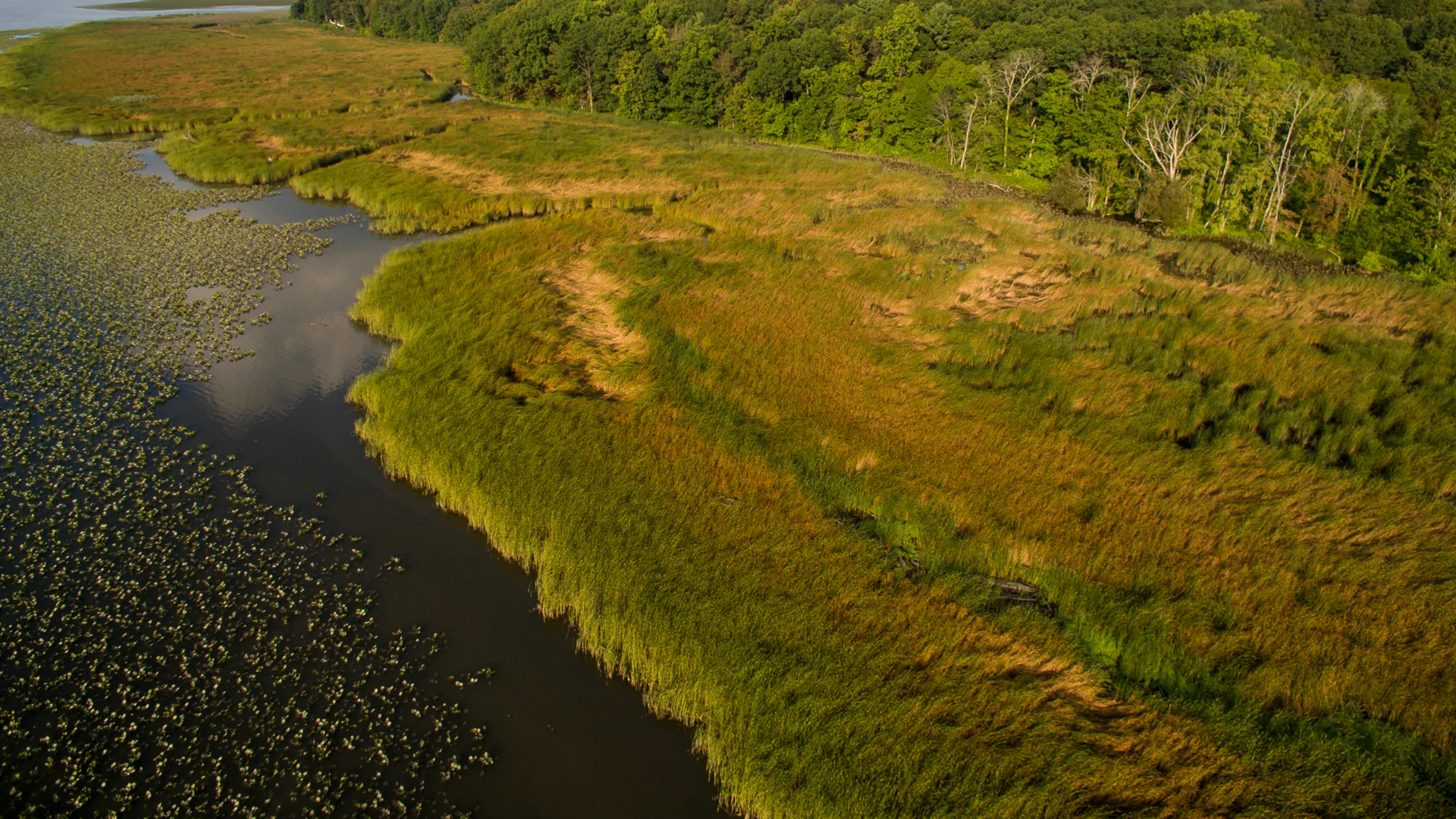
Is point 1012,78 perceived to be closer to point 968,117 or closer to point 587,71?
point 968,117

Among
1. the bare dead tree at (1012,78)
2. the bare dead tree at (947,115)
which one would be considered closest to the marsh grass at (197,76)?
the bare dead tree at (947,115)

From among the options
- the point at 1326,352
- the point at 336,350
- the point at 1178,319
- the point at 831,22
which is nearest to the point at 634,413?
the point at 336,350

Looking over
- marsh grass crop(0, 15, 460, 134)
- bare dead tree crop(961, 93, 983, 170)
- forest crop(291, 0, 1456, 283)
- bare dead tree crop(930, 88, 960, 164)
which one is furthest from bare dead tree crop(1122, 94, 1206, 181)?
marsh grass crop(0, 15, 460, 134)

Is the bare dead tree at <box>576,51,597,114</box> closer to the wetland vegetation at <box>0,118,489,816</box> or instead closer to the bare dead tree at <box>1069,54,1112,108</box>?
the bare dead tree at <box>1069,54,1112,108</box>

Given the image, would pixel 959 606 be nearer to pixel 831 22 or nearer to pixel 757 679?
pixel 757 679

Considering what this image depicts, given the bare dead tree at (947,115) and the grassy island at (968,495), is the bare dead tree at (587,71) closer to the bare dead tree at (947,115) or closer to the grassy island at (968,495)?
the bare dead tree at (947,115)

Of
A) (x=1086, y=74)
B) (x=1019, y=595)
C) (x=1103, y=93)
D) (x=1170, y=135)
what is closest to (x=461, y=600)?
(x=1019, y=595)
